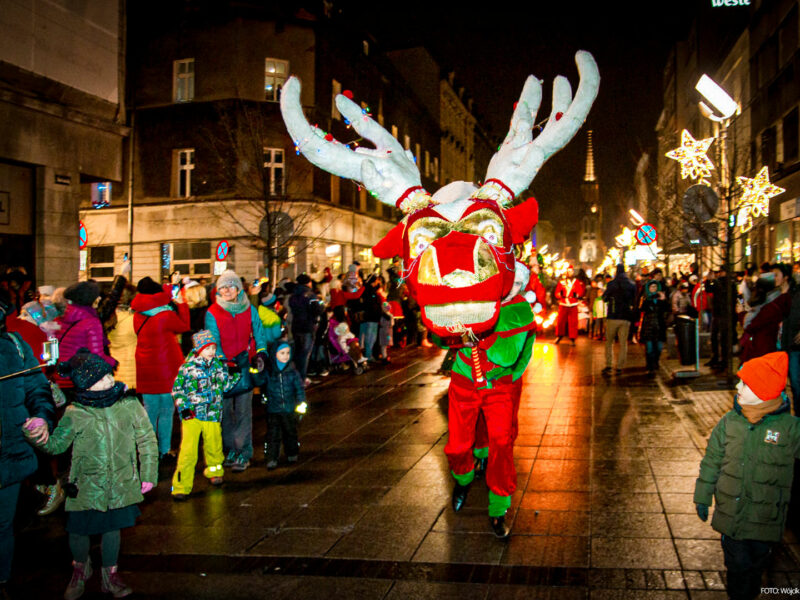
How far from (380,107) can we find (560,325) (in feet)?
70.6

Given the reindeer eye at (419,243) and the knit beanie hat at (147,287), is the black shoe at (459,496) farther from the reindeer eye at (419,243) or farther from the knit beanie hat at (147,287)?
the knit beanie hat at (147,287)

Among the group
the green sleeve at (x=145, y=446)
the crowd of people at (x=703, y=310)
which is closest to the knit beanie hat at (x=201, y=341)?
the green sleeve at (x=145, y=446)

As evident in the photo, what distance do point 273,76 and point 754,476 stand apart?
1103 inches

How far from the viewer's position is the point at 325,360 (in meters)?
15.1

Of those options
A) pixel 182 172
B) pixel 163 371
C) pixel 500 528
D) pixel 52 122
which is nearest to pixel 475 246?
pixel 500 528

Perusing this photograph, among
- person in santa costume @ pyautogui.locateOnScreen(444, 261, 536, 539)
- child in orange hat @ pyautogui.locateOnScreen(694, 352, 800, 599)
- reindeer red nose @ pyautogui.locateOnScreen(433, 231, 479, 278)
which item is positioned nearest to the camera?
child in orange hat @ pyautogui.locateOnScreen(694, 352, 800, 599)

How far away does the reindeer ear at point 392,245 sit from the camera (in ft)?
18.6

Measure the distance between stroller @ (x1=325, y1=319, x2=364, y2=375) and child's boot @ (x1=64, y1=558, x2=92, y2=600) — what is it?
33.7 ft

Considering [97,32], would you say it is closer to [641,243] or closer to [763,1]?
[641,243]

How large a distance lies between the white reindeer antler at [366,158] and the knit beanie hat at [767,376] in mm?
2532

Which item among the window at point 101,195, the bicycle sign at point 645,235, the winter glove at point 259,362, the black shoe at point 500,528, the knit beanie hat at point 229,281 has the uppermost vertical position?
the window at point 101,195

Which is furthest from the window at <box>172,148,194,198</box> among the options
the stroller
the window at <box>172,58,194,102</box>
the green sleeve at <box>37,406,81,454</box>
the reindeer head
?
the green sleeve at <box>37,406,81,454</box>

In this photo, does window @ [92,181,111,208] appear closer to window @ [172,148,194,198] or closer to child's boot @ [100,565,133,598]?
window @ [172,148,194,198]

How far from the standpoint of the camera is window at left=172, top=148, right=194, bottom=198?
29453 millimetres
